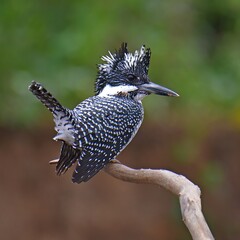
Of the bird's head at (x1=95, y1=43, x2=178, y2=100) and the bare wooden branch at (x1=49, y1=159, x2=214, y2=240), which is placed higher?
the bird's head at (x1=95, y1=43, x2=178, y2=100)

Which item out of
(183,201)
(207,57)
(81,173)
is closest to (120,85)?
(81,173)

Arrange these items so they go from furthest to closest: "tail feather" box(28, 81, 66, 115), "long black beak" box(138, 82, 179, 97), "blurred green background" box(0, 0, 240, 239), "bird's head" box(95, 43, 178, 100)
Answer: "blurred green background" box(0, 0, 240, 239) < "bird's head" box(95, 43, 178, 100) < "long black beak" box(138, 82, 179, 97) < "tail feather" box(28, 81, 66, 115)

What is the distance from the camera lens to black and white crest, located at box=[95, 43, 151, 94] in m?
4.25

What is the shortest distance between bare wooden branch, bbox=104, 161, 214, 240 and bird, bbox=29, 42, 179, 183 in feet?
0.70

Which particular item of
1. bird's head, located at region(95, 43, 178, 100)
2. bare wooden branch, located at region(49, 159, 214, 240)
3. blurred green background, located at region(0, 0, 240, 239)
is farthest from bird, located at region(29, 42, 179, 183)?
blurred green background, located at region(0, 0, 240, 239)

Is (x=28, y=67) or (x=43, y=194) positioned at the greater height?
(x=28, y=67)

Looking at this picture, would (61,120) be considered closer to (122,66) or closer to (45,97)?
(45,97)

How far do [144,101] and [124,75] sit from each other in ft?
7.17

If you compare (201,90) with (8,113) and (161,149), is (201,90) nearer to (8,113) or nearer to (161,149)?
(161,149)

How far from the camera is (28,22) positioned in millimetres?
6832

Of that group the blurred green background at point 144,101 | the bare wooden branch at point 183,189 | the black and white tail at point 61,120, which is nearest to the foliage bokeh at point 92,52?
the blurred green background at point 144,101

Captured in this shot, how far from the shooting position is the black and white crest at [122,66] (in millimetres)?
4254

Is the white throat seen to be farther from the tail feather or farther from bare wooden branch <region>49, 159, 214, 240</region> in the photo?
bare wooden branch <region>49, 159, 214, 240</region>

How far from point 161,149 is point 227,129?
0.52 metres
